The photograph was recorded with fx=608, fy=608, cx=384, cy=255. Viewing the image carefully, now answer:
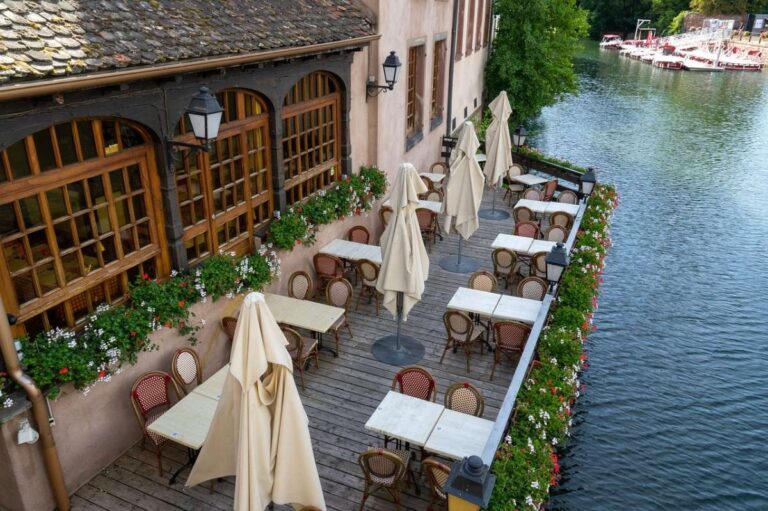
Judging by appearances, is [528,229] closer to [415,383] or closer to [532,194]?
[532,194]

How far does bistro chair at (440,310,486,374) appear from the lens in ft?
30.5

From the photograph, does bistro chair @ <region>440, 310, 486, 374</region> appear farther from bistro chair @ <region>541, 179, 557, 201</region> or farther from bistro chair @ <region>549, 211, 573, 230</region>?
bistro chair @ <region>541, 179, 557, 201</region>

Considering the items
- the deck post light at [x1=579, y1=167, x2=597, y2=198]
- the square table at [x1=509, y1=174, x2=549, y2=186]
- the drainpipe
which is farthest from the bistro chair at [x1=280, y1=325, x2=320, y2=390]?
the square table at [x1=509, y1=174, x2=549, y2=186]

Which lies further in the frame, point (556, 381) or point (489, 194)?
point (489, 194)

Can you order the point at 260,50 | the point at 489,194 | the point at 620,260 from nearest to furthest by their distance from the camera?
the point at 260,50 < the point at 620,260 < the point at 489,194

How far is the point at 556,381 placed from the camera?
27.1ft

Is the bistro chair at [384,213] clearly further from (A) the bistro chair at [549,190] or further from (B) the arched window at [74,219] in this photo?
(B) the arched window at [74,219]

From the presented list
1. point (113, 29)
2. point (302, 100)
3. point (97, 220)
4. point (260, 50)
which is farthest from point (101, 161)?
point (302, 100)

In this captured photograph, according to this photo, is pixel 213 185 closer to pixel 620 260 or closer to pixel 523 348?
pixel 523 348

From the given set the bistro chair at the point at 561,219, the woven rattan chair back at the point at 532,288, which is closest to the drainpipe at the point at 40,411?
the woven rattan chair back at the point at 532,288

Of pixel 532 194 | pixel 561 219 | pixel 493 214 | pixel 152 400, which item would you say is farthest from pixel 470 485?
pixel 493 214

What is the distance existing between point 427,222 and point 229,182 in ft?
18.7

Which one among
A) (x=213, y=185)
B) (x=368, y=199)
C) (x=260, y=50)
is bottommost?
(x=368, y=199)

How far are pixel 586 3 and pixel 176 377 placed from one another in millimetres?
88621
